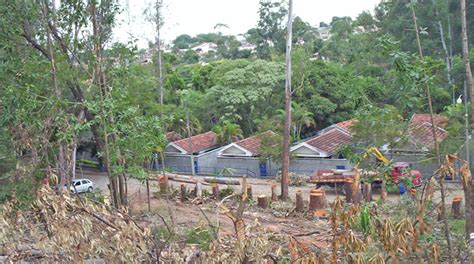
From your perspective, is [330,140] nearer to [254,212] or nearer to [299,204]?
[299,204]

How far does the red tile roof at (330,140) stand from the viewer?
22.2 metres

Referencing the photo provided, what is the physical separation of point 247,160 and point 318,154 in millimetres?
3125

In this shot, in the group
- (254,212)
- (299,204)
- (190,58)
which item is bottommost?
(254,212)

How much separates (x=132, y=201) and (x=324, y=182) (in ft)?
20.3

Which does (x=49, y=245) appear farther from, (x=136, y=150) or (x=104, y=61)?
(x=104, y=61)

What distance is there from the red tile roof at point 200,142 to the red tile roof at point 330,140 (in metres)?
5.70

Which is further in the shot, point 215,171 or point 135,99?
point 215,171

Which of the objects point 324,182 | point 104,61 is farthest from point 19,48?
point 324,182

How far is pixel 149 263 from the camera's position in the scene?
5402 mm

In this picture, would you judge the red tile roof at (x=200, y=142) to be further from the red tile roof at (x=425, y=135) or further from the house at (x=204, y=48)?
the house at (x=204, y=48)

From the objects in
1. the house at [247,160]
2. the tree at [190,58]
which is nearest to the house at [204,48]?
the tree at [190,58]

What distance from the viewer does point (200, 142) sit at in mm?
26469

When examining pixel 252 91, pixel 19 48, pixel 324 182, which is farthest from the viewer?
pixel 252 91

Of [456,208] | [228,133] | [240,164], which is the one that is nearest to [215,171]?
[240,164]
